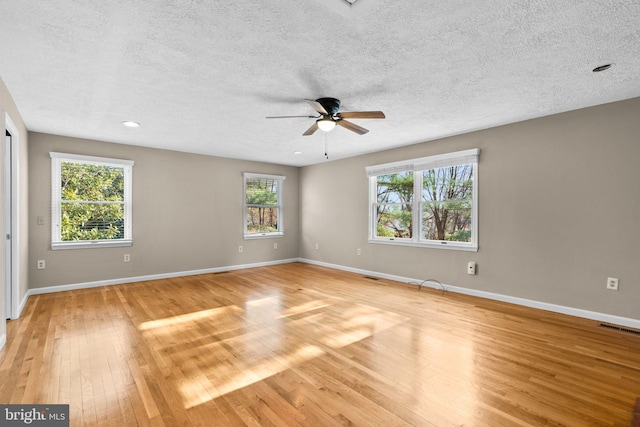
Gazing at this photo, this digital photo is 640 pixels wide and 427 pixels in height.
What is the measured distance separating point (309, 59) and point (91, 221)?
4687 mm

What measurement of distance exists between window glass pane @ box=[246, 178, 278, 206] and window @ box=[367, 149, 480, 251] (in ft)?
8.18

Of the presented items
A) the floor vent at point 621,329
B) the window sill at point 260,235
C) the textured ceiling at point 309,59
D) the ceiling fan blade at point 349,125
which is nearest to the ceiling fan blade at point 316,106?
the textured ceiling at point 309,59

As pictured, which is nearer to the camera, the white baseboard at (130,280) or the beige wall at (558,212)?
the beige wall at (558,212)

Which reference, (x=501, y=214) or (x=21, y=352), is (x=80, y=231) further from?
(x=501, y=214)

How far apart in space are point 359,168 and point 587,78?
3872 mm

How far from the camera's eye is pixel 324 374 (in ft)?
7.39

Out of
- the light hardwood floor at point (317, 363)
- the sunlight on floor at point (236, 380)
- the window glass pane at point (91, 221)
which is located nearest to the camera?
the light hardwood floor at point (317, 363)

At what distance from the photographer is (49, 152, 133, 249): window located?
462cm

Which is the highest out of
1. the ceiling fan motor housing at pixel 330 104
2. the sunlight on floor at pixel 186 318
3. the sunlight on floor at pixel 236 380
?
the ceiling fan motor housing at pixel 330 104

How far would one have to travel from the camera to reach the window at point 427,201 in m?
4.61

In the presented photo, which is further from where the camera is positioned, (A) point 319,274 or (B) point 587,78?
(A) point 319,274

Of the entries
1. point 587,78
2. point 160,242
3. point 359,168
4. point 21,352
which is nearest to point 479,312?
point 587,78

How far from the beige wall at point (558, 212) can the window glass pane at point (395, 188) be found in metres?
0.58

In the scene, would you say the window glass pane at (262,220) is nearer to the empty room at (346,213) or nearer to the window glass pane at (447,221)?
the empty room at (346,213)
